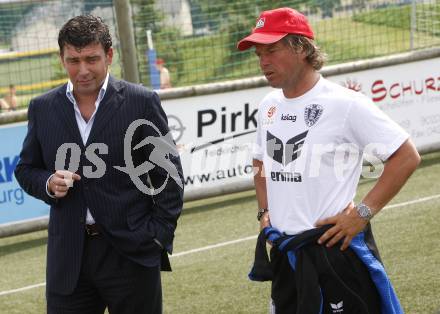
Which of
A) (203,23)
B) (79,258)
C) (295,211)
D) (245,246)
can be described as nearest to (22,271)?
(245,246)

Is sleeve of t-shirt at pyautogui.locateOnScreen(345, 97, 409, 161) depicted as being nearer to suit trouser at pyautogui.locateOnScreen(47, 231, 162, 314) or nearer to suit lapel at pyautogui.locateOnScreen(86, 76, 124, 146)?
suit lapel at pyautogui.locateOnScreen(86, 76, 124, 146)

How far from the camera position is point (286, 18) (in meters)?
3.98

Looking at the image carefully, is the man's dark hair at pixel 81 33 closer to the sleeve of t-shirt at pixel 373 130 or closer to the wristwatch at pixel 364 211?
the sleeve of t-shirt at pixel 373 130

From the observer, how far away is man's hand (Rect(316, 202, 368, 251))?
3814 mm

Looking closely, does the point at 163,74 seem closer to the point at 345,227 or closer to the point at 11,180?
the point at 11,180

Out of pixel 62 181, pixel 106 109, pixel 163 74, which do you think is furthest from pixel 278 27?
pixel 163 74

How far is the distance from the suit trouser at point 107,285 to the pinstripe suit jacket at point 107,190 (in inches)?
2.1

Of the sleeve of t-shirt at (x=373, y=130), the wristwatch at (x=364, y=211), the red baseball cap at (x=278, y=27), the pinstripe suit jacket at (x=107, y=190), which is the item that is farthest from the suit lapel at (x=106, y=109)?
the wristwatch at (x=364, y=211)

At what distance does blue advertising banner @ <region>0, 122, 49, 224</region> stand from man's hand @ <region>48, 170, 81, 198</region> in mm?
4811

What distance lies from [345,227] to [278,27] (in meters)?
0.95

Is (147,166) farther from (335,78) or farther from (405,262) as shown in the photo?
(335,78)

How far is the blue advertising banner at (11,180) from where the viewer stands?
343 inches

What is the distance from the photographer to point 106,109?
162 inches

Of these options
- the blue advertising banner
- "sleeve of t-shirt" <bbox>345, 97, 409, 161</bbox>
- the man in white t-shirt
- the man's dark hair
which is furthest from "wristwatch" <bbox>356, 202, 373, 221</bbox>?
the blue advertising banner
